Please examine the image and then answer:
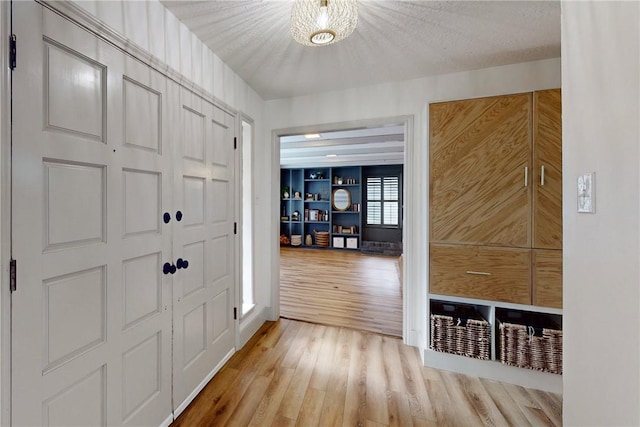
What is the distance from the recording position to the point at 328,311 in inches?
123

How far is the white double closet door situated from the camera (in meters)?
0.91

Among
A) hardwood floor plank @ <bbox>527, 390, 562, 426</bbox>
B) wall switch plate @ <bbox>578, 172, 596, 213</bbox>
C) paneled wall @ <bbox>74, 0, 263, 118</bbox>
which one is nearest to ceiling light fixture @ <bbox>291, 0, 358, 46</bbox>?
paneled wall @ <bbox>74, 0, 263, 118</bbox>

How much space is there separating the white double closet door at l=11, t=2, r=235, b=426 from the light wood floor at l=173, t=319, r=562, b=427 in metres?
0.27

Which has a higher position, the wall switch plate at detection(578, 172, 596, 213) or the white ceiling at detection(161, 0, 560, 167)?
the white ceiling at detection(161, 0, 560, 167)

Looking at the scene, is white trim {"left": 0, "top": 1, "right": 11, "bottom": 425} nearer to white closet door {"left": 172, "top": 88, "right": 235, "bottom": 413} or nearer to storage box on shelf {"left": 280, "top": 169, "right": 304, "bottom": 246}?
white closet door {"left": 172, "top": 88, "right": 235, "bottom": 413}

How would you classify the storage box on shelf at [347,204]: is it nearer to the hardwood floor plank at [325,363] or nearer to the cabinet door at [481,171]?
the hardwood floor plank at [325,363]

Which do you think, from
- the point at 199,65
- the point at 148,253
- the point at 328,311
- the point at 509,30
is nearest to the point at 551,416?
the point at 328,311

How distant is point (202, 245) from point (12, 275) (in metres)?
0.99

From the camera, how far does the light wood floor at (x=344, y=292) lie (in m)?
2.92

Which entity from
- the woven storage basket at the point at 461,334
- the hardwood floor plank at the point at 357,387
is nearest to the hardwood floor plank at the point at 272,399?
the hardwood floor plank at the point at 357,387

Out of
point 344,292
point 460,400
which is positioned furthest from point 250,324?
point 460,400

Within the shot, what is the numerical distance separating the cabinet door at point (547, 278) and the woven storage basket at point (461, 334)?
403 millimetres

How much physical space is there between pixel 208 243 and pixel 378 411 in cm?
157

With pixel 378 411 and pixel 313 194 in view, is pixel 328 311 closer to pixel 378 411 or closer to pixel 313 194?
pixel 378 411
